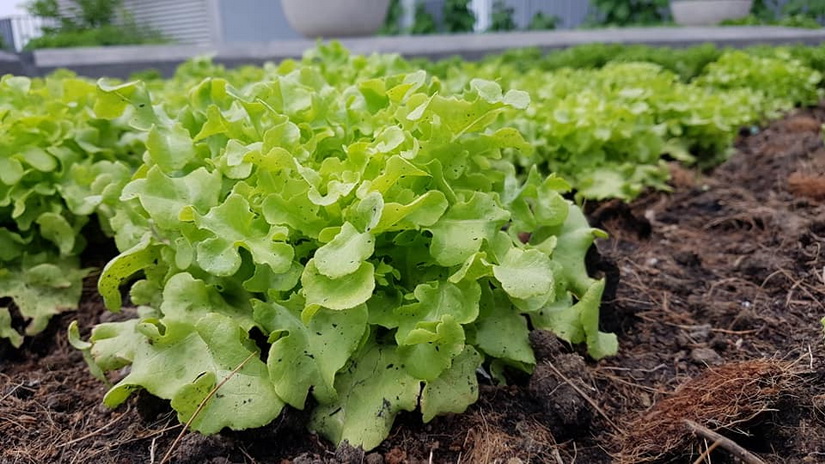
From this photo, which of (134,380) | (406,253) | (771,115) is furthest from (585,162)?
(771,115)

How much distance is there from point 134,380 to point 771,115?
528 centimetres

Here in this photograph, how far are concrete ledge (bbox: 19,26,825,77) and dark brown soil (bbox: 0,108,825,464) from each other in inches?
293

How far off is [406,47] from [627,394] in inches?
332

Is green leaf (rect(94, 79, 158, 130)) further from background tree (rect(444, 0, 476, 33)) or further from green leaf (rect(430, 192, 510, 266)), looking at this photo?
background tree (rect(444, 0, 476, 33))

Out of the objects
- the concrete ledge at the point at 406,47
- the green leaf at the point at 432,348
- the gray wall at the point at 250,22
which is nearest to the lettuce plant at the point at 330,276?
the green leaf at the point at 432,348

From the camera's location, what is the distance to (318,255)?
57.9 inches

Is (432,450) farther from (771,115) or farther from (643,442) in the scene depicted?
(771,115)

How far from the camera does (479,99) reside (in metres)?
1.69

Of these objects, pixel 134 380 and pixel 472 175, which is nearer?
pixel 134 380

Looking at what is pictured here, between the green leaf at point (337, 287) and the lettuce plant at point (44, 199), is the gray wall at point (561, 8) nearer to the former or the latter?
the lettuce plant at point (44, 199)

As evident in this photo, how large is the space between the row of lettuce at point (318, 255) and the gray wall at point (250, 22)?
57.5 ft

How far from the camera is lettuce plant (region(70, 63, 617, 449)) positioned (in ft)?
5.07

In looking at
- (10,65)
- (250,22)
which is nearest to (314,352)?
(10,65)

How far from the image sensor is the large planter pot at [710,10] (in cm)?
1403
